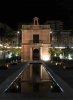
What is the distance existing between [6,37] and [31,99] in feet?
233

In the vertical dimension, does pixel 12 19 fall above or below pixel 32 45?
above

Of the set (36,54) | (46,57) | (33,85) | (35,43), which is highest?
(35,43)

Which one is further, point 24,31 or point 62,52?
point 24,31

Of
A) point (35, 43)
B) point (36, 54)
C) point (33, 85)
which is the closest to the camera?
point (33, 85)

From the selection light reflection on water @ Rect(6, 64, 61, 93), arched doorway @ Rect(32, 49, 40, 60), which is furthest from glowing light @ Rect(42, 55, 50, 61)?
light reflection on water @ Rect(6, 64, 61, 93)

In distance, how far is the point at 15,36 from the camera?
89.1 meters

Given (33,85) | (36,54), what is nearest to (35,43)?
(36,54)

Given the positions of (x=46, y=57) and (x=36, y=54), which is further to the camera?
(x=36, y=54)

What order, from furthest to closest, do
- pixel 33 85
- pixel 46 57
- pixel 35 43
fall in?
pixel 35 43, pixel 46 57, pixel 33 85

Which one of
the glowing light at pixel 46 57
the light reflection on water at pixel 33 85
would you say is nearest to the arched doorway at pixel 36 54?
the glowing light at pixel 46 57

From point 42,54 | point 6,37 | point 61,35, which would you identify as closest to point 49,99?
point 42,54

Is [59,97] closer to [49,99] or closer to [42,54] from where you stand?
[49,99]

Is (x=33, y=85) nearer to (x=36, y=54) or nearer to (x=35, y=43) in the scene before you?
(x=35, y=43)

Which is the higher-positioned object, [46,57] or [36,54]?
[36,54]
